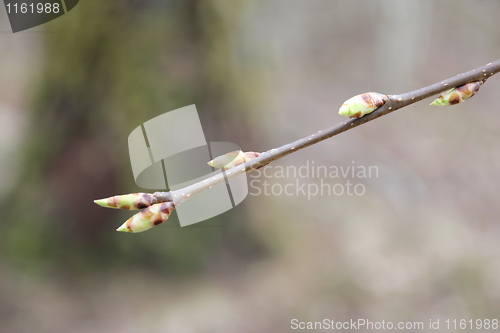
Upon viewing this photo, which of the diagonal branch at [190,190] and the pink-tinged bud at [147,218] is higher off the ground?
the diagonal branch at [190,190]

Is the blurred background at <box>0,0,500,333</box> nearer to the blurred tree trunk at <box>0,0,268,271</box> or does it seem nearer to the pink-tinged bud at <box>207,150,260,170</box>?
the blurred tree trunk at <box>0,0,268,271</box>

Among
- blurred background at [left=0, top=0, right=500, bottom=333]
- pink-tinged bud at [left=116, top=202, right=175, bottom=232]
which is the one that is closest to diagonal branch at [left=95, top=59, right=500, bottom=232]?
pink-tinged bud at [left=116, top=202, right=175, bottom=232]

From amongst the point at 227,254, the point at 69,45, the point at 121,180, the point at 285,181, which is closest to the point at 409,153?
the point at 285,181

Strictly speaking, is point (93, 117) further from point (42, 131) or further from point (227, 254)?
point (227, 254)

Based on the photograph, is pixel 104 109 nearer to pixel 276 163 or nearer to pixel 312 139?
pixel 276 163

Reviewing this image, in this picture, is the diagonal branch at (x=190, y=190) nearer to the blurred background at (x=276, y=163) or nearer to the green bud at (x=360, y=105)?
the green bud at (x=360, y=105)

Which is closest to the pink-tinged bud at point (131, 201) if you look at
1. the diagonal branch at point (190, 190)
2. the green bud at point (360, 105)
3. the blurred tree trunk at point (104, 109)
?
the diagonal branch at point (190, 190)
